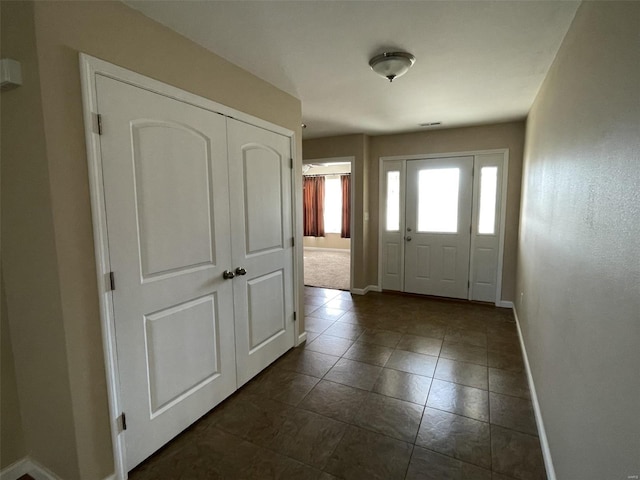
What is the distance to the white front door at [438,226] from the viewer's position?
4.32 m

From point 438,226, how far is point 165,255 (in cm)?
378

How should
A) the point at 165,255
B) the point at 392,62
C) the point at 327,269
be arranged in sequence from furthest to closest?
the point at 327,269
the point at 392,62
the point at 165,255

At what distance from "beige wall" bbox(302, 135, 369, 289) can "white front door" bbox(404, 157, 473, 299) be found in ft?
2.08

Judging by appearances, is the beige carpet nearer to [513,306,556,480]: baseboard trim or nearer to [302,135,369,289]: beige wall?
[302,135,369,289]: beige wall

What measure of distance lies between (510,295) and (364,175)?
255 cm

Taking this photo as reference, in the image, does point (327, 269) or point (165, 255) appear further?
point (327, 269)

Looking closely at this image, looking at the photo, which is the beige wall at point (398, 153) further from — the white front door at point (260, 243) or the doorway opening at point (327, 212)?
the doorway opening at point (327, 212)

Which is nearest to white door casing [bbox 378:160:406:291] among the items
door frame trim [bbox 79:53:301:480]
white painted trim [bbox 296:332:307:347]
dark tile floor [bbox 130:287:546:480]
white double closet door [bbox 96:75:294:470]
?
dark tile floor [bbox 130:287:546:480]

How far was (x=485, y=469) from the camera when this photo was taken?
1.66 metres

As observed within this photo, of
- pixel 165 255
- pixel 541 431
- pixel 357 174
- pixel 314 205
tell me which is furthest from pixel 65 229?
pixel 314 205

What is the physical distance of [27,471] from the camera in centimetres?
167

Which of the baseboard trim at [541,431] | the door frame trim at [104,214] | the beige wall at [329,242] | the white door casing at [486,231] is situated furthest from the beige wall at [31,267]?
the beige wall at [329,242]

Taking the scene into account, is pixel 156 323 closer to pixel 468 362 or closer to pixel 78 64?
pixel 78 64

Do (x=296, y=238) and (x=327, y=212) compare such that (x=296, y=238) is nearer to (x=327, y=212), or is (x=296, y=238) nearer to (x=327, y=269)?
(x=327, y=269)
